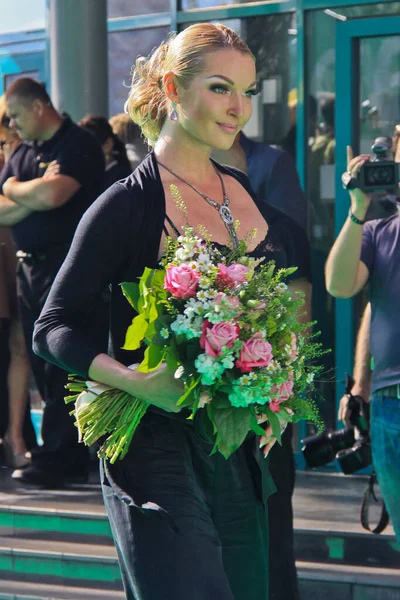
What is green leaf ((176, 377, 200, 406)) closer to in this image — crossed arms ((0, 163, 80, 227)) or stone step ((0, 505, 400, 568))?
stone step ((0, 505, 400, 568))

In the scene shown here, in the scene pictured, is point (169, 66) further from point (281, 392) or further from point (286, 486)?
point (286, 486)

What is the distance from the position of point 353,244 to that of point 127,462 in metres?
1.57

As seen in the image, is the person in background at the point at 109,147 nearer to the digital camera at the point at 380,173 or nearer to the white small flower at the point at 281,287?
the digital camera at the point at 380,173

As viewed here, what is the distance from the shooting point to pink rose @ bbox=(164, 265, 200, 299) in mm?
2676

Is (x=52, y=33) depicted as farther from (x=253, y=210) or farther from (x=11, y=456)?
(x=253, y=210)

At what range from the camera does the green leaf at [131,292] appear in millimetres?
2754

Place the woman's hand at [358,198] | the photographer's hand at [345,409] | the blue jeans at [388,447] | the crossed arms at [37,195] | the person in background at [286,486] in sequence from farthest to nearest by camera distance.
Result: 1. the crossed arms at [37,195]
2. the photographer's hand at [345,409]
3. the woman's hand at [358,198]
4. the blue jeans at [388,447]
5. the person in background at [286,486]

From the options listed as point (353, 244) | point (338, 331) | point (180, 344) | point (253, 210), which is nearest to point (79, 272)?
point (180, 344)

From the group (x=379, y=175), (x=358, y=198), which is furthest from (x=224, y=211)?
(x=379, y=175)

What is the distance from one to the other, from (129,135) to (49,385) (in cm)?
157

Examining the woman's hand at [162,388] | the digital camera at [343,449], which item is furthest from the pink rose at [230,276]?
the digital camera at [343,449]

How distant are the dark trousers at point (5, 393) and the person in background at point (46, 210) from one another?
42cm

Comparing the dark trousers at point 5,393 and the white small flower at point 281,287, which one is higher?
the white small flower at point 281,287

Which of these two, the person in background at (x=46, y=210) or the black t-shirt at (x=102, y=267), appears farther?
the person in background at (x=46, y=210)
